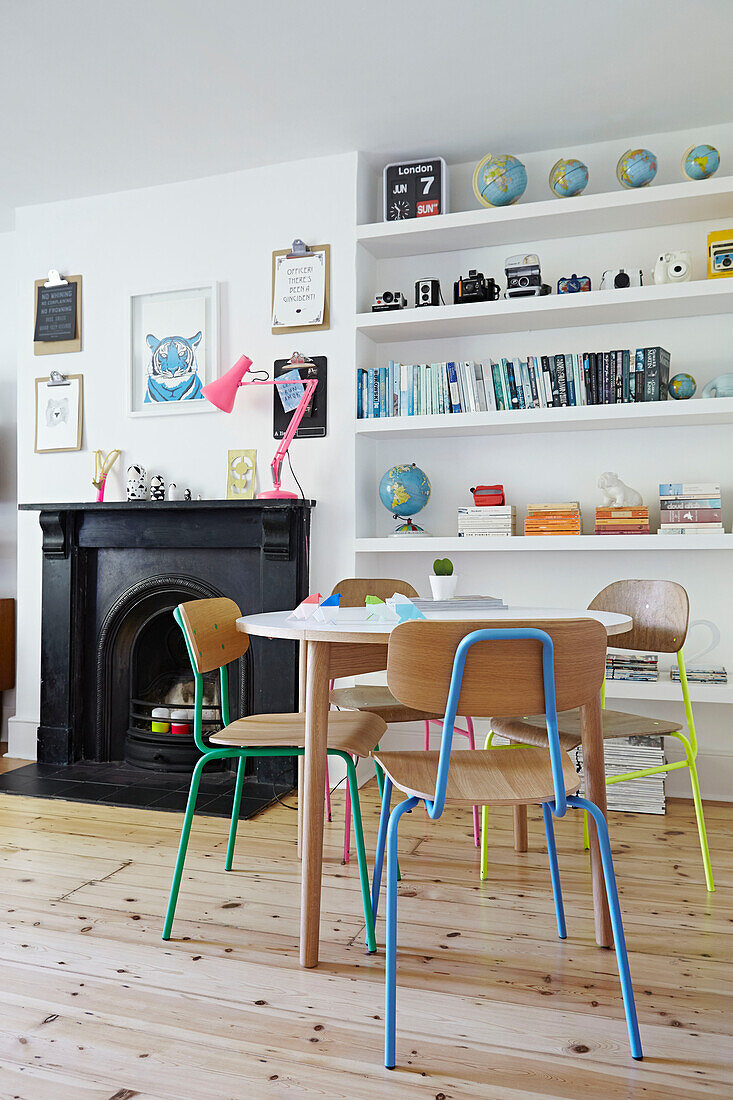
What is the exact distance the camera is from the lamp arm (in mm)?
3523

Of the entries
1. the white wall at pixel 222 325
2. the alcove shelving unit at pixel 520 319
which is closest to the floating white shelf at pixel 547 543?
the alcove shelving unit at pixel 520 319

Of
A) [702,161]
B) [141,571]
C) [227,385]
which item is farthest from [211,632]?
[702,161]

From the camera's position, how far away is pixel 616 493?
3305 millimetres

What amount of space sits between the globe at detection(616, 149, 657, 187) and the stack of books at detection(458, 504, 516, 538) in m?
1.34

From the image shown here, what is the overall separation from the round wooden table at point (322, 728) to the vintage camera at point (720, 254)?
5.79ft

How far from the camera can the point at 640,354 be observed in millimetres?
3246

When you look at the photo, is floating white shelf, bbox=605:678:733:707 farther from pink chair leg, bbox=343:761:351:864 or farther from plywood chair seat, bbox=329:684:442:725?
pink chair leg, bbox=343:761:351:864

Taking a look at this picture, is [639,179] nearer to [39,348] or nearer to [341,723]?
[341,723]

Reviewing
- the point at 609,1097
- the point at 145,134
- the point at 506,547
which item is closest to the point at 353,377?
the point at 506,547

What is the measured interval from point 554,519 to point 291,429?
1140 millimetres

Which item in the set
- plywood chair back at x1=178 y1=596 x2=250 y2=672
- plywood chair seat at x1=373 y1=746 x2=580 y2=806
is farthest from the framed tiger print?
plywood chair seat at x1=373 y1=746 x2=580 y2=806

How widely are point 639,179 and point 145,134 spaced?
1986 millimetres

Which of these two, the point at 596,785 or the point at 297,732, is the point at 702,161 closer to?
the point at 596,785

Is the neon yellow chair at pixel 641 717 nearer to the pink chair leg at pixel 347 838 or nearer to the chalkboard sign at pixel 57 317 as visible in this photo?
the pink chair leg at pixel 347 838
